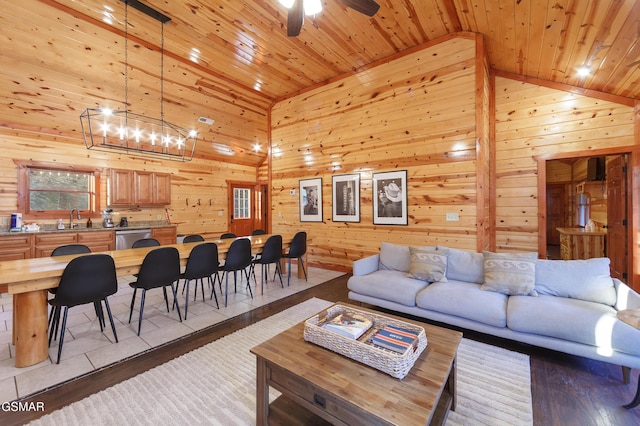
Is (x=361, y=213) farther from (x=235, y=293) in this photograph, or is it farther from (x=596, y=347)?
(x=596, y=347)

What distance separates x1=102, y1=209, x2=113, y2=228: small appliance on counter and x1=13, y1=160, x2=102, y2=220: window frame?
0.47 feet

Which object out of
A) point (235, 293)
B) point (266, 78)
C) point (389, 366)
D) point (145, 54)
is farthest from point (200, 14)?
point (389, 366)

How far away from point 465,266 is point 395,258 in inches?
32.7

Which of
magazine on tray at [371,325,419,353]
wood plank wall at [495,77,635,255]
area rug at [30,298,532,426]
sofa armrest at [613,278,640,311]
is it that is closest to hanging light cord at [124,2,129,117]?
area rug at [30,298,532,426]

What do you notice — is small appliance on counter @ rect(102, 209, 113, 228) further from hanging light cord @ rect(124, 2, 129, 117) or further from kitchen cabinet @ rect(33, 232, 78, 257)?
hanging light cord @ rect(124, 2, 129, 117)

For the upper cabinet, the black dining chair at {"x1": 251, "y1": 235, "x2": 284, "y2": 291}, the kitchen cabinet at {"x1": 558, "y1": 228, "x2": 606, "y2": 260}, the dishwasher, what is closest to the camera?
the black dining chair at {"x1": 251, "y1": 235, "x2": 284, "y2": 291}

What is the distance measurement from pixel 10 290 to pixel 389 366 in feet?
9.28

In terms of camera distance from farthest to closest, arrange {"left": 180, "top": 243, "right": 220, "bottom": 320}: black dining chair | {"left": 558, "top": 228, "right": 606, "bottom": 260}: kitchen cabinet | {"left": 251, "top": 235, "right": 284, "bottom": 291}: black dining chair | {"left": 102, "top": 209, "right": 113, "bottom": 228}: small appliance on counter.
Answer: {"left": 102, "top": 209, "right": 113, "bottom": 228}: small appliance on counter
{"left": 558, "top": 228, "right": 606, "bottom": 260}: kitchen cabinet
{"left": 251, "top": 235, "right": 284, "bottom": 291}: black dining chair
{"left": 180, "top": 243, "right": 220, "bottom": 320}: black dining chair

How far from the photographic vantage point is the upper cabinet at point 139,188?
18.3 feet

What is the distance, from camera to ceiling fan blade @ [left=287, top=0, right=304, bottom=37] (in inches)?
89.1

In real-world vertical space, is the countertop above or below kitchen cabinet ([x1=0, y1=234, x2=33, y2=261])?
above

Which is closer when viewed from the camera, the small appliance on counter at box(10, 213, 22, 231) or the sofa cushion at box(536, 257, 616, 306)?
the sofa cushion at box(536, 257, 616, 306)

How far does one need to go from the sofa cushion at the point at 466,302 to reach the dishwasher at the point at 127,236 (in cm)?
558

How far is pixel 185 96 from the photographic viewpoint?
5.20 metres
